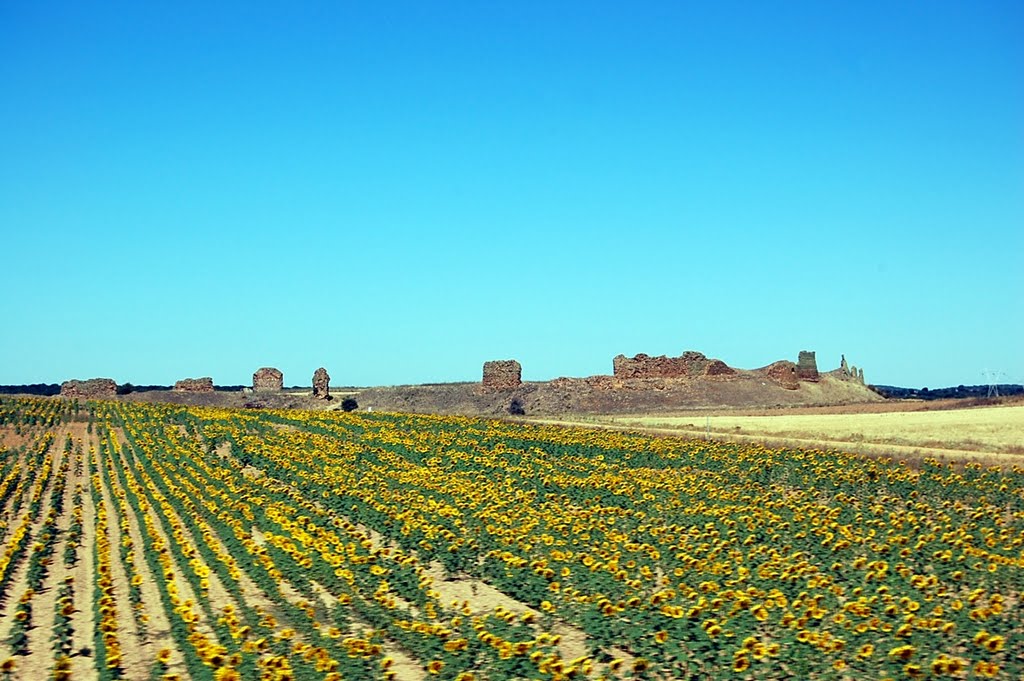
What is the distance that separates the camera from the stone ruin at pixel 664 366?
263 feet

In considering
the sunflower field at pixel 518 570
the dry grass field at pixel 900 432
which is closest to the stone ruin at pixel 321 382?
the dry grass field at pixel 900 432

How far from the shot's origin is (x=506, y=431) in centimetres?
4188

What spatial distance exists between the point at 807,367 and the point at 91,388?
58153 millimetres

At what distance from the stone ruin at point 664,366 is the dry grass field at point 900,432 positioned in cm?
2092

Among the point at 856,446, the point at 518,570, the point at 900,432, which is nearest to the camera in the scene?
the point at 518,570

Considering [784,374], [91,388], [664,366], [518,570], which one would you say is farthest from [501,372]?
[518,570]

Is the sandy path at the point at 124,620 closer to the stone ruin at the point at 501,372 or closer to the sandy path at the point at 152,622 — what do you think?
the sandy path at the point at 152,622

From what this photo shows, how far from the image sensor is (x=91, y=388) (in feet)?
252

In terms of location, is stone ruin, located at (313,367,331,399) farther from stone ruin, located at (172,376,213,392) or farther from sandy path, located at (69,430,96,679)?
sandy path, located at (69,430,96,679)

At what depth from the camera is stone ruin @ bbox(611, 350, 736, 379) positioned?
80.1 m

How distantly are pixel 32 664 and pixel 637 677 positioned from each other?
22.8ft

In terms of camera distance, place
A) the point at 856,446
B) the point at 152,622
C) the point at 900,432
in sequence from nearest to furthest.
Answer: the point at 152,622
the point at 856,446
the point at 900,432

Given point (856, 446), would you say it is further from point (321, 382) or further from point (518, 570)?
point (321, 382)

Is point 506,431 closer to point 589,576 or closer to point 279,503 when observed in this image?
point 279,503
